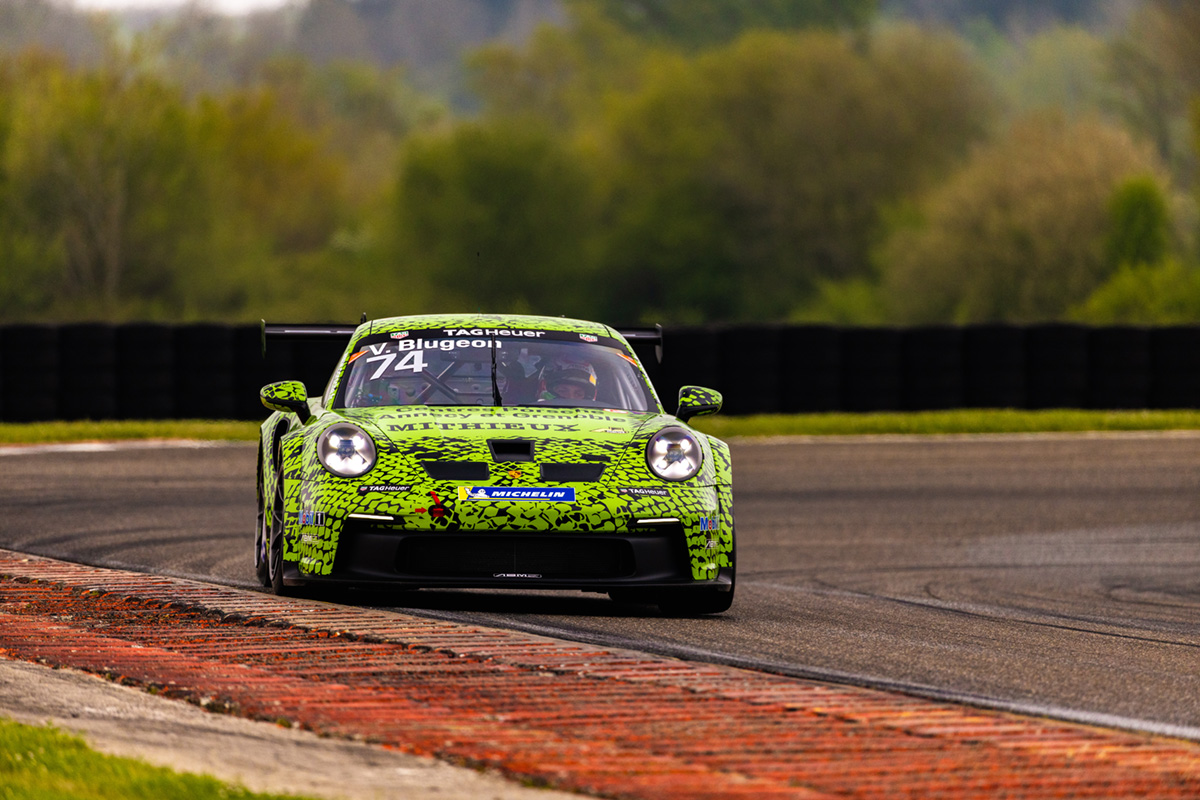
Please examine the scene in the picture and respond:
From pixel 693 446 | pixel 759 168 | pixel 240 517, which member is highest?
pixel 759 168

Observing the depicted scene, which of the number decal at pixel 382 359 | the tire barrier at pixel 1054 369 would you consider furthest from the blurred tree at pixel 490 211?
the number decal at pixel 382 359

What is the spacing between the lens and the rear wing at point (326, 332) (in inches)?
381

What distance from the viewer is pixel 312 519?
8.02 metres

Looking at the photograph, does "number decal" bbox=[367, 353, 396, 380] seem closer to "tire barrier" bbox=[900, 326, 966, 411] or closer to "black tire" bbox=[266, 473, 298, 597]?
"black tire" bbox=[266, 473, 298, 597]

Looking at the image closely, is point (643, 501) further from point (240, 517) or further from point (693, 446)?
point (240, 517)

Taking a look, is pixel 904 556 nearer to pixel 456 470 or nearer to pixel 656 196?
pixel 456 470

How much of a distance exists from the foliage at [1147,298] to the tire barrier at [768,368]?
50.7 feet

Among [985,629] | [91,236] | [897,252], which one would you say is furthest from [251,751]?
[897,252]

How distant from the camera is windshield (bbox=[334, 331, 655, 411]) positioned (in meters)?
8.83

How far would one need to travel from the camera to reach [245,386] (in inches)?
859

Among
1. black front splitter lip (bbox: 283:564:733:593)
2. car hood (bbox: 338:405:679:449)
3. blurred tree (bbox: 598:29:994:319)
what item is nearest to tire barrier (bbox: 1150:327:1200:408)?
car hood (bbox: 338:405:679:449)

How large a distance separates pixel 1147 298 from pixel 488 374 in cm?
3510

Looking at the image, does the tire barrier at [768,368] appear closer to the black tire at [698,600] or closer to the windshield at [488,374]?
the windshield at [488,374]

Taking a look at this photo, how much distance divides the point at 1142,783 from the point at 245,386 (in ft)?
58.3
